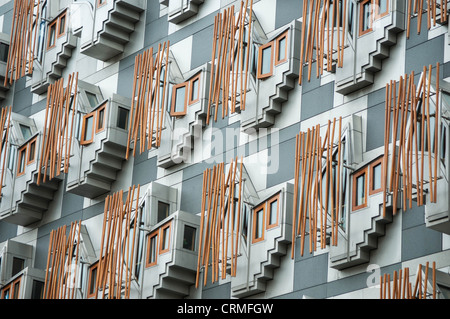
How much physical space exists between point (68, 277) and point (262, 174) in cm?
787

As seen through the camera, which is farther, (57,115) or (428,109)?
(57,115)

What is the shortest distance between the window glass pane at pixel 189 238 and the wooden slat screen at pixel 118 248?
5.76 ft

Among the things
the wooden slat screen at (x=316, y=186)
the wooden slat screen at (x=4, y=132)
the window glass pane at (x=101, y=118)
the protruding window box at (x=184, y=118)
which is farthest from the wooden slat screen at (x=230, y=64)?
the wooden slat screen at (x=4, y=132)

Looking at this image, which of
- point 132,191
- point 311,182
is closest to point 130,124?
point 132,191

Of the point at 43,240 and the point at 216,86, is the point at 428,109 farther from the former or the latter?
the point at 43,240

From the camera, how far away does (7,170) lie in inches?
1609

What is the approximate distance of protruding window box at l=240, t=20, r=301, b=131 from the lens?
1282 inches

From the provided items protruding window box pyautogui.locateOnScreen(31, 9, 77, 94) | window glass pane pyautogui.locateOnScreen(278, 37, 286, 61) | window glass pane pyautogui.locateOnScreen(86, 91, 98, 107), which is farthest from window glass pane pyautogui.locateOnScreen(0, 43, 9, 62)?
window glass pane pyautogui.locateOnScreen(278, 37, 286, 61)

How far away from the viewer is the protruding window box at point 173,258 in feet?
107

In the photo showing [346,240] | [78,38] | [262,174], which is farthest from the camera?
[78,38]

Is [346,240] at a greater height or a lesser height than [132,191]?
lesser

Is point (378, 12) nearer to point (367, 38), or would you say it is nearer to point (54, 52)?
point (367, 38)

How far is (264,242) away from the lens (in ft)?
101

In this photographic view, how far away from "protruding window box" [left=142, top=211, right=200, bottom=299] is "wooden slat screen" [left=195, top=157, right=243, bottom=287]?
43 cm
